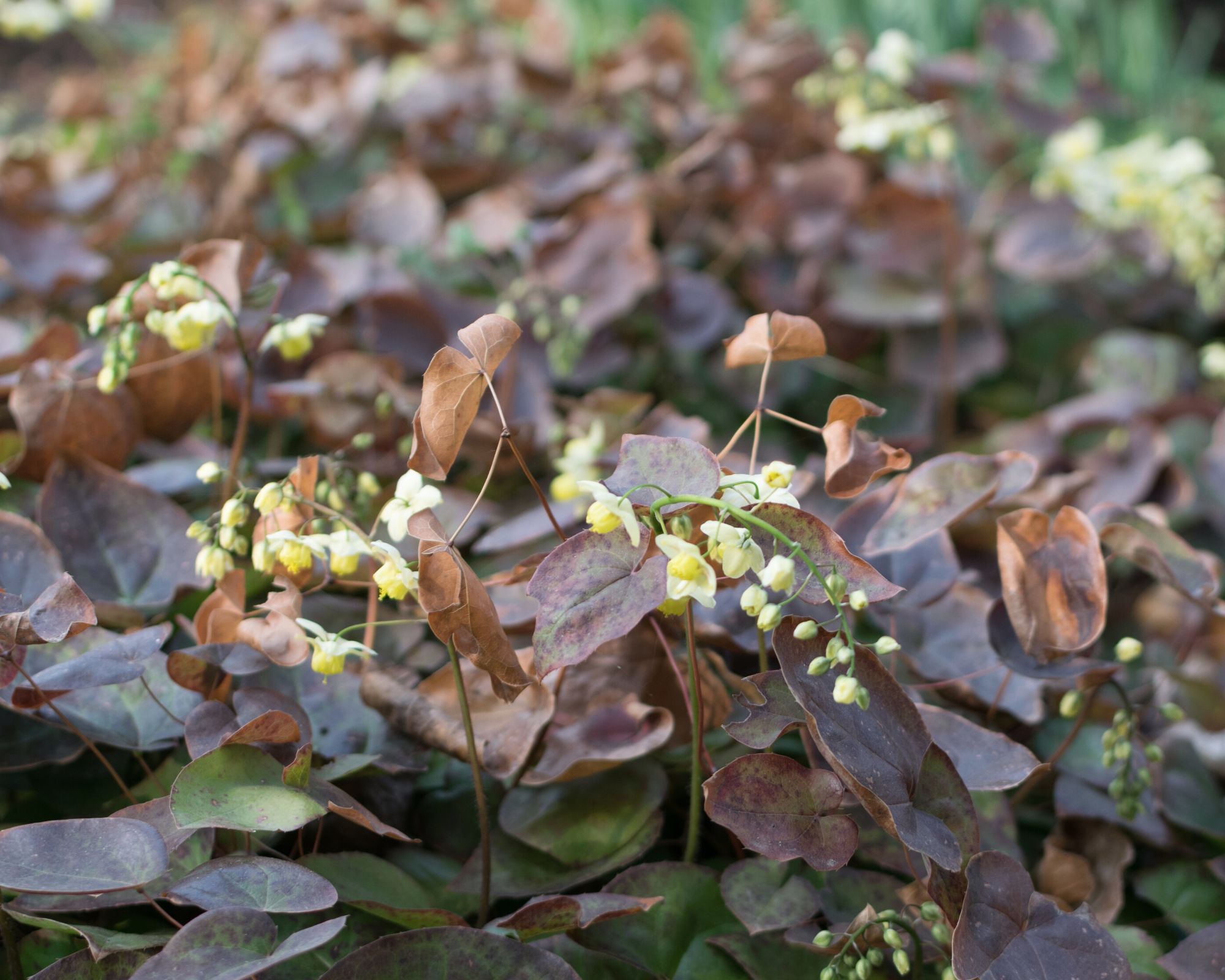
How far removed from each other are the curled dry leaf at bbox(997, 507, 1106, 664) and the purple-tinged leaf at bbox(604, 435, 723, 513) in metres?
0.28

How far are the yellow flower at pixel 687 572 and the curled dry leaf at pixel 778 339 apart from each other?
21cm

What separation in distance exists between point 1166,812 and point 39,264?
154 centimetres

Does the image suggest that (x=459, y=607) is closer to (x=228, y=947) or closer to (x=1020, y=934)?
(x=228, y=947)

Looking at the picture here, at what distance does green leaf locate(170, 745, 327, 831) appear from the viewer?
0.61 m

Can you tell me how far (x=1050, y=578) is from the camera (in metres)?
0.77

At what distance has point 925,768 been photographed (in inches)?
25.8

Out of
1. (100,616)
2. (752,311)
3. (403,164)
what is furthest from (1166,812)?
(403,164)

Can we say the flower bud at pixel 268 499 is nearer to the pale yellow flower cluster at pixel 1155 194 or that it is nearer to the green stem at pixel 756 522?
the green stem at pixel 756 522

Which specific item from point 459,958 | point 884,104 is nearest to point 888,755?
point 459,958

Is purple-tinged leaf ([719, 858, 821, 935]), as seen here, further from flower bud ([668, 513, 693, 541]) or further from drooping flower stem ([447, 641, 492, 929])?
flower bud ([668, 513, 693, 541])

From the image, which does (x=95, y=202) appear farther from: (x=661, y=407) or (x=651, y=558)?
(x=651, y=558)

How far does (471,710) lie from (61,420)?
1.52 feet

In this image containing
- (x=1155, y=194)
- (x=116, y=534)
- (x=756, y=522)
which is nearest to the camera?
(x=756, y=522)

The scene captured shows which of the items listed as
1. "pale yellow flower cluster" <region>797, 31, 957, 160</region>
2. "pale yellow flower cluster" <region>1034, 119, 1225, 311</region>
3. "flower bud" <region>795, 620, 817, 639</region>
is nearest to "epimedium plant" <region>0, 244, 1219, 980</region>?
"flower bud" <region>795, 620, 817, 639</region>
